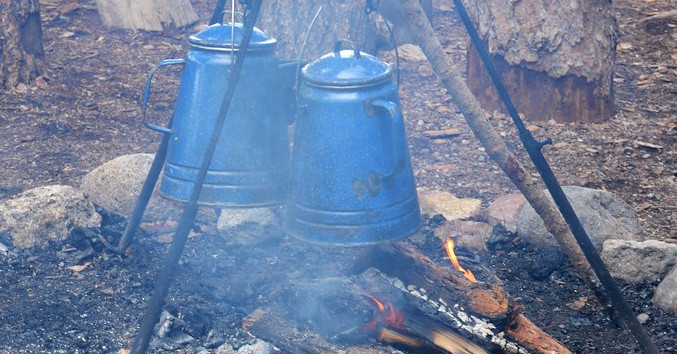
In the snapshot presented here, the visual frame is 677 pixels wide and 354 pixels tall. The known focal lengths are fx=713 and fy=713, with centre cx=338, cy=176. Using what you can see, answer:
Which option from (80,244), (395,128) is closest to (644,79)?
(395,128)

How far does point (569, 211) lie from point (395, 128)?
0.86 meters

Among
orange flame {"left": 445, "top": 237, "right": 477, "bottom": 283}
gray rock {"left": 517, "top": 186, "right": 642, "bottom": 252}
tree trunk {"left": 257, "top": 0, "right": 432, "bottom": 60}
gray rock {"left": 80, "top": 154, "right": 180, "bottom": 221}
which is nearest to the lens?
orange flame {"left": 445, "top": 237, "right": 477, "bottom": 283}

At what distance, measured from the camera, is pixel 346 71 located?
3.01 m

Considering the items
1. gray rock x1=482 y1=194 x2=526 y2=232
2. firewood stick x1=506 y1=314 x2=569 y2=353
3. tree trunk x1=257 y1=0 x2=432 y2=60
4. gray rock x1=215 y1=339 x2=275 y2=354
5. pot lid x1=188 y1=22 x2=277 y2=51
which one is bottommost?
gray rock x1=215 y1=339 x2=275 y2=354

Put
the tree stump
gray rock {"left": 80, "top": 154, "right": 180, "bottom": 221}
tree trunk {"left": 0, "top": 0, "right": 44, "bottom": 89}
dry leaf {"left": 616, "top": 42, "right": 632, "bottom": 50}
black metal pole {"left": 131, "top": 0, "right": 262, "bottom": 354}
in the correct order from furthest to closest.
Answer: dry leaf {"left": 616, "top": 42, "right": 632, "bottom": 50} < tree trunk {"left": 0, "top": 0, "right": 44, "bottom": 89} < the tree stump < gray rock {"left": 80, "top": 154, "right": 180, "bottom": 221} < black metal pole {"left": 131, "top": 0, "right": 262, "bottom": 354}

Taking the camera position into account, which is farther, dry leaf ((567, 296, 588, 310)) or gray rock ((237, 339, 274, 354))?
dry leaf ((567, 296, 588, 310))

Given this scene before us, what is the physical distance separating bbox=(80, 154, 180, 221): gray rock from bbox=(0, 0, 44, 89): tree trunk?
245 centimetres

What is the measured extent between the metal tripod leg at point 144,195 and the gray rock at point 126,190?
1.85 feet

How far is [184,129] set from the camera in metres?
3.28

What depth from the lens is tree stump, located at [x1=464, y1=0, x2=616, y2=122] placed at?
5.66 metres

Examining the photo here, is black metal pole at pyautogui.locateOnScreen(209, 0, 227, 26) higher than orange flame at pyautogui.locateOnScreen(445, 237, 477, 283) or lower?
higher

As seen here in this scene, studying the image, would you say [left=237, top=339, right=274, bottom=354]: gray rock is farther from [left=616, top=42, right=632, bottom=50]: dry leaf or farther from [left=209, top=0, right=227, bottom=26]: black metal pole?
[left=616, top=42, right=632, bottom=50]: dry leaf

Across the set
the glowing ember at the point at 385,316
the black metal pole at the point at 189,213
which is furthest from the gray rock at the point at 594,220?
the black metal pole at the point at 189,213

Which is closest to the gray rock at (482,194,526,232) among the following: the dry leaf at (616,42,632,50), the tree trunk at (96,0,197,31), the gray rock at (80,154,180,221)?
the gray rock at (80,154,180,221)
